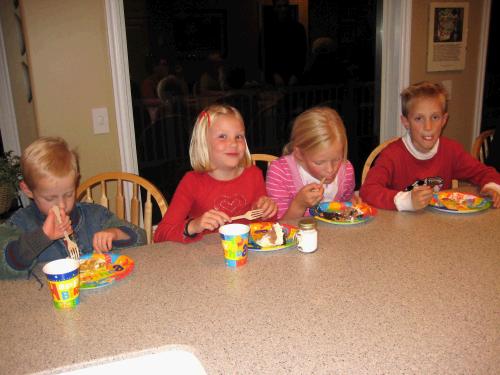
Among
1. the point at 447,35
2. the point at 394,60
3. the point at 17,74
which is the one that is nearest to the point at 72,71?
the point at 17,74

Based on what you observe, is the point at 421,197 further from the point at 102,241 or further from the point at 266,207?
the point at 102,241

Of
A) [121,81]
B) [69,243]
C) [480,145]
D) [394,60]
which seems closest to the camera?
[69,243]

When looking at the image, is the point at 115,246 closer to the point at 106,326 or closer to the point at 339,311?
the point at 106,326

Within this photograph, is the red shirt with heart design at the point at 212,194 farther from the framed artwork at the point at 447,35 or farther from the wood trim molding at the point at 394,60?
the framed artwork at the point at 447,35

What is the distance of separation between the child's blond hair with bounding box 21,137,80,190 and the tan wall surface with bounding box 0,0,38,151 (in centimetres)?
101

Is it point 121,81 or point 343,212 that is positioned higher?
point 121,81

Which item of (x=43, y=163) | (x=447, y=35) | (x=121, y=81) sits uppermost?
(x=447, y=35)

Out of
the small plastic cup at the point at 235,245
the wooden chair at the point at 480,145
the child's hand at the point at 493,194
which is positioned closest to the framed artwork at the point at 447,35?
the wooden chair at the point at 480,145

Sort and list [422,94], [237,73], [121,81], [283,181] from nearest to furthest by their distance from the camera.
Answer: [283,181] < [422,94] < [121,81] < [237,73]

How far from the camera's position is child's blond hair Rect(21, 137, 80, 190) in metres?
1.30

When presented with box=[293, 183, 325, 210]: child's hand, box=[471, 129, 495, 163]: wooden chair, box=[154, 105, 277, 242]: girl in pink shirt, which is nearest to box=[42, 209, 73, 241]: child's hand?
box=[154, 105, 277, 242]: girl in pink shirt

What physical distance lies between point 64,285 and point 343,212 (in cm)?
96

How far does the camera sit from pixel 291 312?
95cm

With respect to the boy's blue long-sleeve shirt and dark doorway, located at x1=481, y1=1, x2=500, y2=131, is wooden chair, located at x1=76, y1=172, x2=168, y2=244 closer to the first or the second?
the boy's blue long-sleeve shirt
